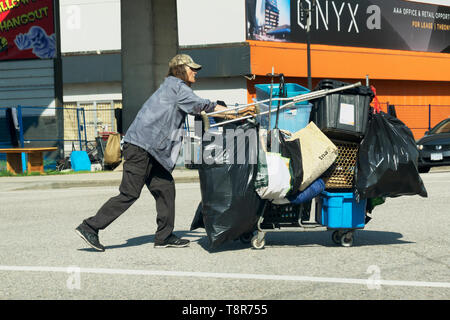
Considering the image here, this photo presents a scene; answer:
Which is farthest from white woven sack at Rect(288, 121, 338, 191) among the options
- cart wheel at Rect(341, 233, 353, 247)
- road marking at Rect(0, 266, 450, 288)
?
road marking at Rect(0, 266, 450, 288)

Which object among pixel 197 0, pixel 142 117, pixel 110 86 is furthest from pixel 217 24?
pixel 142 117

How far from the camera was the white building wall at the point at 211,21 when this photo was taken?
29.2 m

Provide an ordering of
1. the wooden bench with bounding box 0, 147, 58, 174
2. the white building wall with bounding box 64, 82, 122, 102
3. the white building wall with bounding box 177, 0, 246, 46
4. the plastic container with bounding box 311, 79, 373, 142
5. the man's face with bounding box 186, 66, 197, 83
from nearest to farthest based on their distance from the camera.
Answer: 1. the plastic container with bounding box 311, 79, 373, 142
2. the man's face with bounding box 186, 66, 197, 83
3. the wooden bench with bounding box 0, 147, 58, 174
4. the white building wall with bounding box 177, 0, 246, 46
5. the white building wall with bounding box 64, 82, 122, 102

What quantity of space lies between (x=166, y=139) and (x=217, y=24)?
23613 millimetres

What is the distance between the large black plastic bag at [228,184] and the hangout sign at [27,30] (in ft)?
65.1

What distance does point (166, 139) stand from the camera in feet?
21.7

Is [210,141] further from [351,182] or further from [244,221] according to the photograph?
[351,182]

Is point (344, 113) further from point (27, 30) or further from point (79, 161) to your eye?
point (27, 30)

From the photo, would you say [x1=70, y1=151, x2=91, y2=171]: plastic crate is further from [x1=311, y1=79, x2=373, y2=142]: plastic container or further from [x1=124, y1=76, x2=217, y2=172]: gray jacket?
[x1=311, y1=79, x2=373, y2=142]: plastic container

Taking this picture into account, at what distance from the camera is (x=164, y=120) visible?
259 inches

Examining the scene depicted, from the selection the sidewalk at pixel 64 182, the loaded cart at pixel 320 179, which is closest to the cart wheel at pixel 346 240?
the loaded cart at pixel 320 179

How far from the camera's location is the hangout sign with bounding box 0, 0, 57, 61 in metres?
25.0

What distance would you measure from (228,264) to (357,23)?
28547 mm

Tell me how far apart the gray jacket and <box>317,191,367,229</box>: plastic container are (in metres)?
1.45
